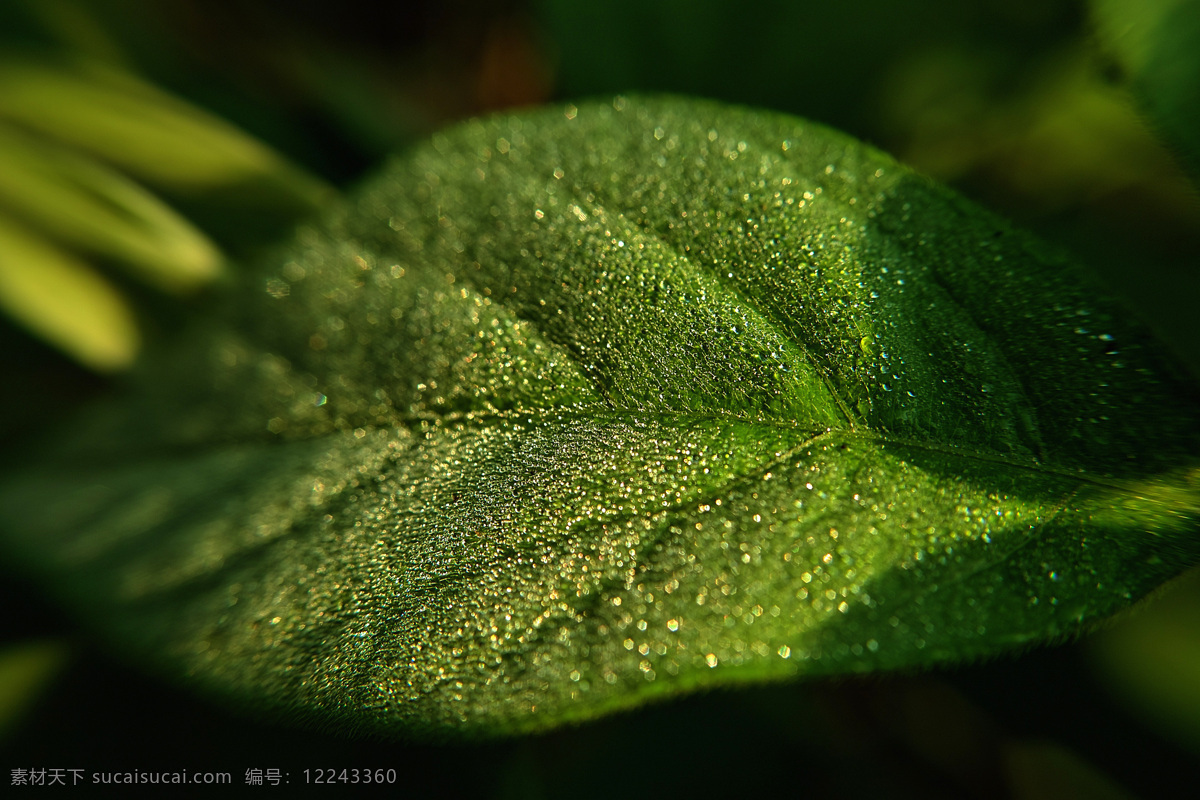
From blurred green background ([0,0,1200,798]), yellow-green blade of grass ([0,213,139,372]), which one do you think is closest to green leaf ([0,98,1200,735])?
blurred green background ([0,0,1200,798])

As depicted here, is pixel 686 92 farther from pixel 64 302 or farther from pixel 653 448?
pixel 64 302

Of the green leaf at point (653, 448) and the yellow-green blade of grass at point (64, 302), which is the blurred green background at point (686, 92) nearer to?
the yellow-green blade of grass at point (64, 302)

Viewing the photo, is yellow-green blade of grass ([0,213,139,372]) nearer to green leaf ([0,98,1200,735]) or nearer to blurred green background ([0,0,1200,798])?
blurred green background ([0,0,1200,798])

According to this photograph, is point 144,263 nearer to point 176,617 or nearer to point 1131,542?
point 176,617

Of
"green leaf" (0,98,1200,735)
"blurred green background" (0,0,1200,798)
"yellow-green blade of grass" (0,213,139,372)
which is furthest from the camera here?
"yellow-green blade of grass" (0,213,139,372)

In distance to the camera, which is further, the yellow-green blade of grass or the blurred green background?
the yellow-green blade of grass

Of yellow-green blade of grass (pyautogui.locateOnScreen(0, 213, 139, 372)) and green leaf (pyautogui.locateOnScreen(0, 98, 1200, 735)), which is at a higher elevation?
yellow-green blade of grass (pyautogui.locateOnScreen(0, 213, 139, 372))

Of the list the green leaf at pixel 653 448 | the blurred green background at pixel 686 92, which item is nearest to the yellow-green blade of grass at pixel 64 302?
the blurred green background at pixel 686 92
